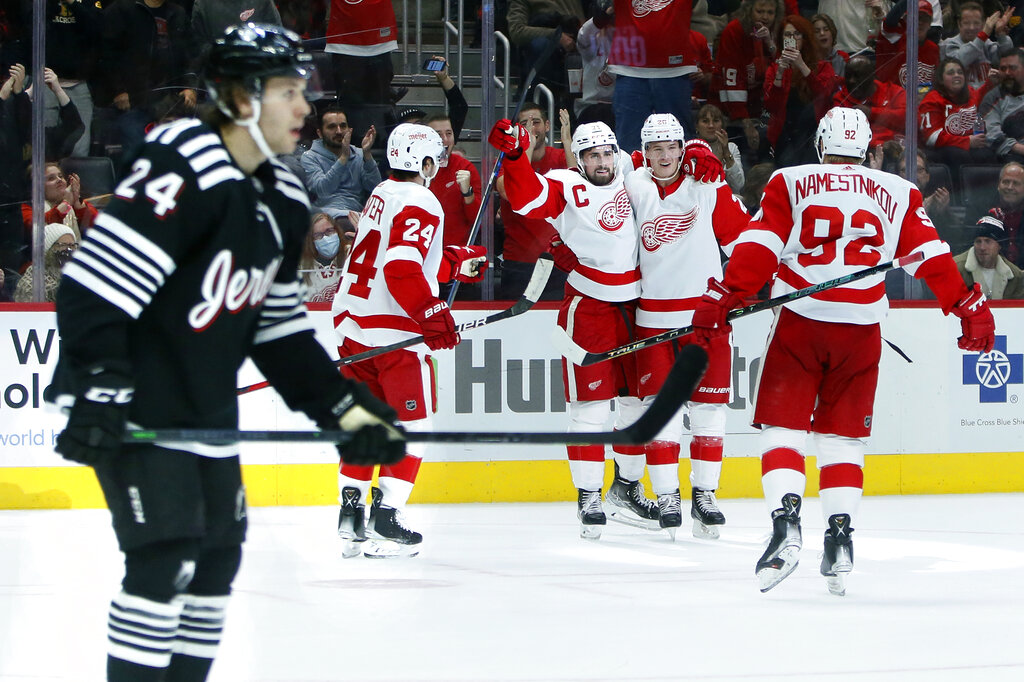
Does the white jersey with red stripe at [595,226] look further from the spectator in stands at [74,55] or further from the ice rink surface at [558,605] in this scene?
the spectator in stands at [74,55]

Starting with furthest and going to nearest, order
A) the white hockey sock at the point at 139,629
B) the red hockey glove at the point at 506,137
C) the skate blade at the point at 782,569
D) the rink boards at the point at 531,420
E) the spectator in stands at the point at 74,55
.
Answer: the spectator in stands at the point at 74,55
the rink boards at the point at 531,420
the red hockey glove at the point at 506,137
the skate blade at the point at 782,569
the white hockey sock at the point at 139,629

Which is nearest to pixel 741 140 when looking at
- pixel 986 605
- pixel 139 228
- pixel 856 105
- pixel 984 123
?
pixel 856 105

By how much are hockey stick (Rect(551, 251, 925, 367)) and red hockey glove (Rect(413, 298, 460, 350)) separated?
723mm

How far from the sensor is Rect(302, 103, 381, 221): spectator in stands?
5.57 meters

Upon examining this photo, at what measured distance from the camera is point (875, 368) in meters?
3.65

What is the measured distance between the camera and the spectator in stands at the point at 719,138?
233 inches

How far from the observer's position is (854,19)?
6.15 m

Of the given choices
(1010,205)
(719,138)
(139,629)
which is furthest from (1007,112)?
(139,629)

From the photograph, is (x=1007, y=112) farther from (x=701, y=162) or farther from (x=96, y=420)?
(x=96, y=420)

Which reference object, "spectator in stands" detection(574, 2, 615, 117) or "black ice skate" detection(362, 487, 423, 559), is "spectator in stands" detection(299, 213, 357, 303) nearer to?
"spectator in stands" detection(574, 2, 615, 117)

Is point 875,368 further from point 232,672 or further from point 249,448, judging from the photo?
point 249,448

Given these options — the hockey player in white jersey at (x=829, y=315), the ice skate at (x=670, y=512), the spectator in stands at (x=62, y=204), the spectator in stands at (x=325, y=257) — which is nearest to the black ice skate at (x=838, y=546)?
the hockey player in white jersey at (x=829, y=315)

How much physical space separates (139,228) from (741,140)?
15.0ft

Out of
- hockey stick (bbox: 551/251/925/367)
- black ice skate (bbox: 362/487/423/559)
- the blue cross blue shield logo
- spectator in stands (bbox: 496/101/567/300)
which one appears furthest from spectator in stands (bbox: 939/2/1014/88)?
black ice skate (bbox: 362/487/423/559)
